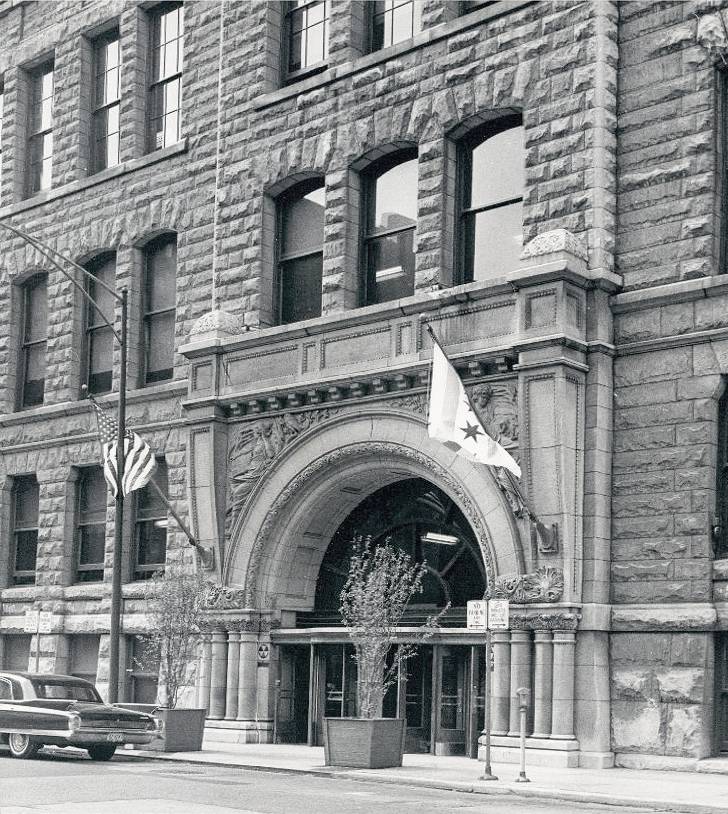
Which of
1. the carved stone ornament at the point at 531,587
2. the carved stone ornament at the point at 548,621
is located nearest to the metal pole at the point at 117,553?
the carved stone ornament at the point at 531,587

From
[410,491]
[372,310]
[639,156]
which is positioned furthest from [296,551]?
[639,156]

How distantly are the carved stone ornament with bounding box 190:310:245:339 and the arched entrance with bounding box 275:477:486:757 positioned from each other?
4.34m

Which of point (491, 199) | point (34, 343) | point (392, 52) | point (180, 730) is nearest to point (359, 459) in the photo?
point (491, 199)

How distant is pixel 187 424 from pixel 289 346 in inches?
118

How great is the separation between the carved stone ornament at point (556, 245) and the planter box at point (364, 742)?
311 inches

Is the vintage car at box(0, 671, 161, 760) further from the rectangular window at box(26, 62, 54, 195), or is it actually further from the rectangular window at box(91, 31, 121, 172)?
the rectangular window at box(26, 62, 54, 195)

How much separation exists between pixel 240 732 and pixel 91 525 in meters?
8.00

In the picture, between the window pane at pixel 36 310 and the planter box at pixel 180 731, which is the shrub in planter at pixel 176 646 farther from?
the window pane at pixel 36 310

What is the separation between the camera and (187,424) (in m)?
29.3

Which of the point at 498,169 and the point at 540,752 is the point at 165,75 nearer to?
the point at 498,169

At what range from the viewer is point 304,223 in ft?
96.2

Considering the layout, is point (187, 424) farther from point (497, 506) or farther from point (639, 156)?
point (639, 156)

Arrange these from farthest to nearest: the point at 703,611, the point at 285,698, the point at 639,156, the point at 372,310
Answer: the point at 285,698, the point at 372,310, the point at 639,156, the point at 703,611

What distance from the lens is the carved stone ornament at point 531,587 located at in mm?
22938
